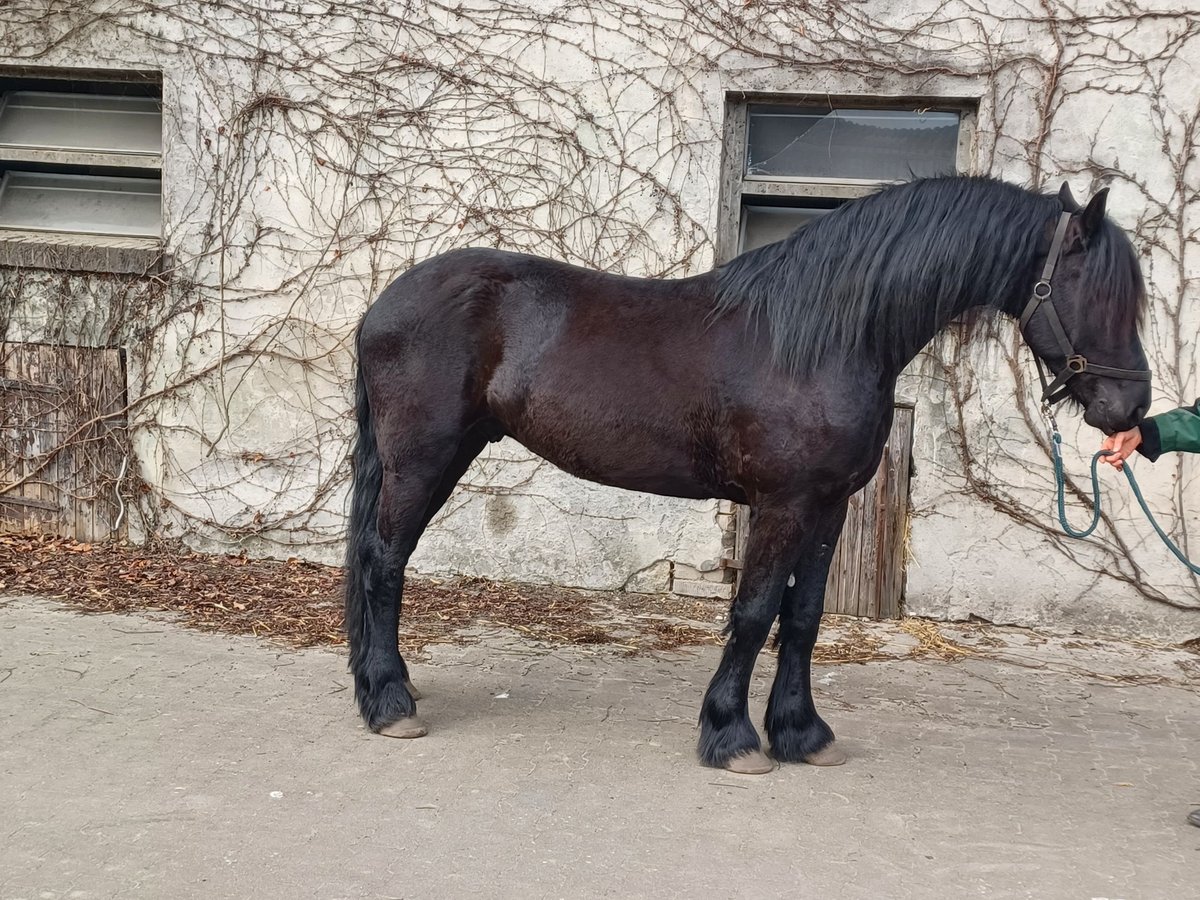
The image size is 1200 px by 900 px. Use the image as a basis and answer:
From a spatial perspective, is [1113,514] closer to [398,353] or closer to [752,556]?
[752,556]

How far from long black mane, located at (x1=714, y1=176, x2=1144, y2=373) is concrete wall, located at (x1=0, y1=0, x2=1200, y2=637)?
232 centimetres

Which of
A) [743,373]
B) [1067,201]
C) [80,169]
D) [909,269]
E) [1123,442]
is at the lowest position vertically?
[1123,442]

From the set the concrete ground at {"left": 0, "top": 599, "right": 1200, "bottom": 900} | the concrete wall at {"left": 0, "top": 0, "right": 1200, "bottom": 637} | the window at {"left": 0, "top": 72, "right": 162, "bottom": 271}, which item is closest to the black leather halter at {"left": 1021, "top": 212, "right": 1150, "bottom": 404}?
the concrete ground at {"left": 0, "top": 599, "right": 1200, "bottom": 900}

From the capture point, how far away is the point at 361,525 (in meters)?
3.89

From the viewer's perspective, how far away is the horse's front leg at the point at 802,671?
351 cm

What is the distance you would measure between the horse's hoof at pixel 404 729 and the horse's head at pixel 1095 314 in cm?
244

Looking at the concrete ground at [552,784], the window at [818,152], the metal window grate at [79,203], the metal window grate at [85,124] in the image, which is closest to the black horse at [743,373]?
the concrete ground at [552,784]

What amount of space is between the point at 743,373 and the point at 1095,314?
107cm

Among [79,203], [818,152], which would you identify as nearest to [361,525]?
[818,152]

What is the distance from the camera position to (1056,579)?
17.8 feet

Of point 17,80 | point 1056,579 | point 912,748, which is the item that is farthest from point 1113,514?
point 17,80

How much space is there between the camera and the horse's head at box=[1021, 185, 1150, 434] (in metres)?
2.98

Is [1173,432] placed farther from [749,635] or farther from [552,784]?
[552,784]

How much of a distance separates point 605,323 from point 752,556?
3.17 feet
